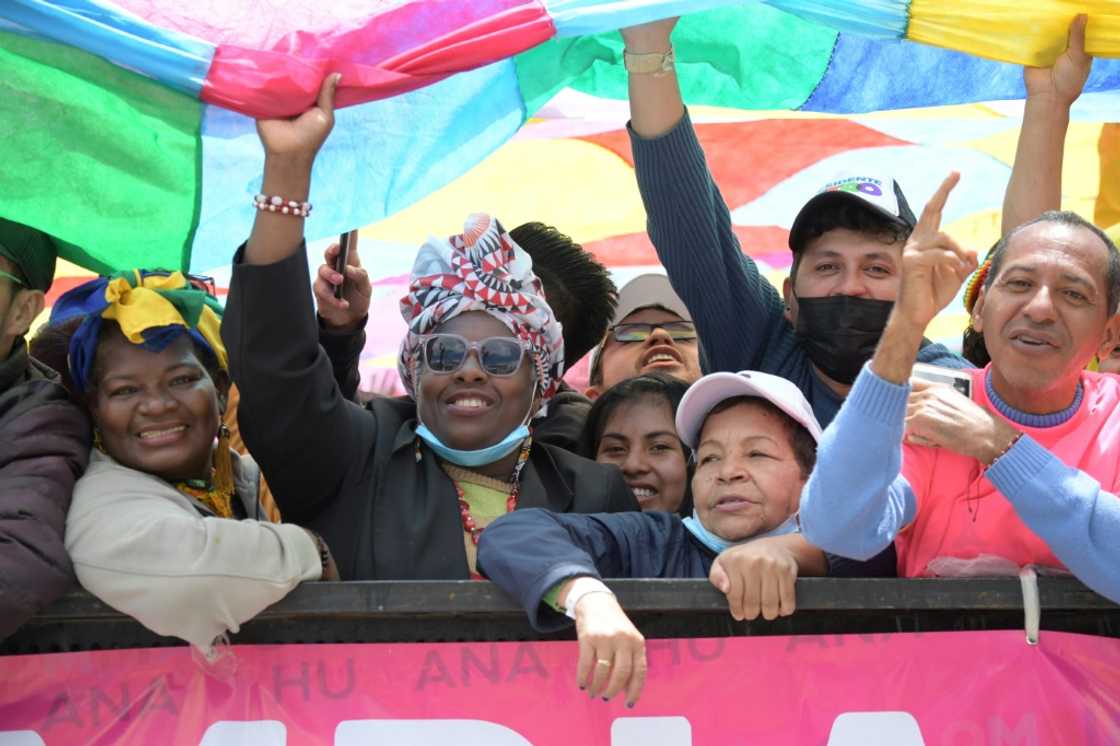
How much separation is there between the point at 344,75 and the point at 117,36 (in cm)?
45

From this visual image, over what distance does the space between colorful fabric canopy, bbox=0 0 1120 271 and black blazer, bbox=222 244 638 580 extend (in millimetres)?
361

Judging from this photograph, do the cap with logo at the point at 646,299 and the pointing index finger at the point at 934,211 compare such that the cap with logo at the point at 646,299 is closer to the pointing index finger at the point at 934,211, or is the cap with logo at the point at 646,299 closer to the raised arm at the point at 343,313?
the raised arm at the point at 343,313

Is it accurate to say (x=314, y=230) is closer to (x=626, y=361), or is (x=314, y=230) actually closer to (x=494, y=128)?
(x=494, y=128)

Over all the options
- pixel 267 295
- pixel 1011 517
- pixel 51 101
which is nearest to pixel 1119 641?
pixel 1011 517

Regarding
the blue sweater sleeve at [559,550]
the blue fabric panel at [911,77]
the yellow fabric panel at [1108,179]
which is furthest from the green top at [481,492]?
the yellow fabric panel at [1108,179]

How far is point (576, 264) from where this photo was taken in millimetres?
4691

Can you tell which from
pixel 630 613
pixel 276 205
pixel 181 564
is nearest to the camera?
pixel 181 564

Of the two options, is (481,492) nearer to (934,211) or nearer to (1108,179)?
(934,211)

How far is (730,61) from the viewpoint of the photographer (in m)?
3.88

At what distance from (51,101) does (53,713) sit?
1.25m

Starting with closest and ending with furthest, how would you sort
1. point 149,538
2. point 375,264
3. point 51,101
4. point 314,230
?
1. point 149,538
2. point 51,101
3. point 314,230
4. point 375,264

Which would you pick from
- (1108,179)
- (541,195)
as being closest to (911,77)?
(1108,179)

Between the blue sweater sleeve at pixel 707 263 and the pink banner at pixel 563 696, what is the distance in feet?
3.54

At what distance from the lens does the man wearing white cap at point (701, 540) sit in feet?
8.69
